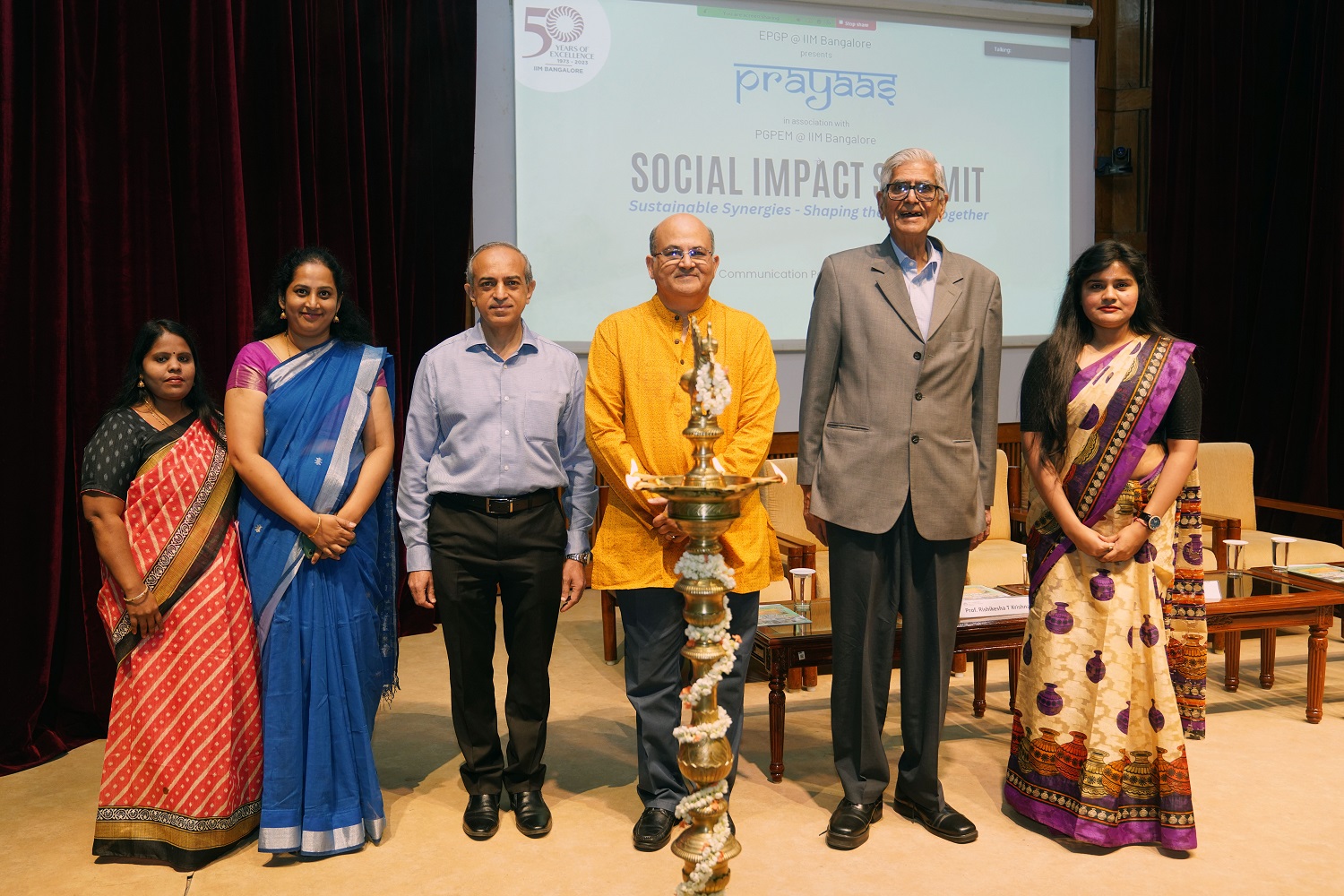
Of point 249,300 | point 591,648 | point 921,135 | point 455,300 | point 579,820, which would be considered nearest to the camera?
point 579,820

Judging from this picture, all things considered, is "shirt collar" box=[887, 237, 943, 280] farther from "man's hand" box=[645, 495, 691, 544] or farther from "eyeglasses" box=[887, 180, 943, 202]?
"man's hand" box=[645, 495, 691, 544]

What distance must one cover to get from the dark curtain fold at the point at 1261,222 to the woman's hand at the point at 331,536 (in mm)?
4761

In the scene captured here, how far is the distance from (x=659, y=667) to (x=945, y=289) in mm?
1127

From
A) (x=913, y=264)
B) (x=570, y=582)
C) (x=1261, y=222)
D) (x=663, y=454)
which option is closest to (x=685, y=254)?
(x=663, y=454)

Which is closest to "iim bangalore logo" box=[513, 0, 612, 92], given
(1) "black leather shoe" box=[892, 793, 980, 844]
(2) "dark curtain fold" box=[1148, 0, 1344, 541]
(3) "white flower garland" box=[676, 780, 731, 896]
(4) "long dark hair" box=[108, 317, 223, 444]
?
(4) "long dark hair" box=[108, 317, 223, 444]

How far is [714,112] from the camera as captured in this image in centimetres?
495

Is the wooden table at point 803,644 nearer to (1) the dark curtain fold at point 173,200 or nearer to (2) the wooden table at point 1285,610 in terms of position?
(2) the wooden table at point 1285,610

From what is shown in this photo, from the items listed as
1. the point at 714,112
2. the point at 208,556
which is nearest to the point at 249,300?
the point at 208,556

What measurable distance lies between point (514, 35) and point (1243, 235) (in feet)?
12.7

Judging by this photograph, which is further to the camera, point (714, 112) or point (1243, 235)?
point (1243, 235)

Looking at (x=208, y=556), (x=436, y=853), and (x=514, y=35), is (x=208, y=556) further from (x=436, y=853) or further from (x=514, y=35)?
(x=514, y=35)

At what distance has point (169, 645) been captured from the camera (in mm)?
2518

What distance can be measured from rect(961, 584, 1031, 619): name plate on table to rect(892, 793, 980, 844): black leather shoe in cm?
77

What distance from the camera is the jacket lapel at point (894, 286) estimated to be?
2471 millimetres
